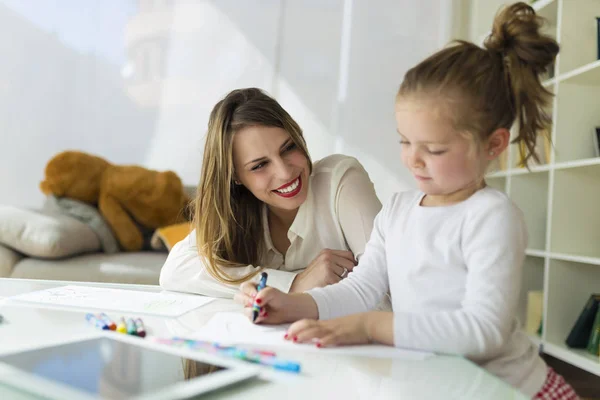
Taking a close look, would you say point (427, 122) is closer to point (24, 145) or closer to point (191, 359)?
point (191, 359)

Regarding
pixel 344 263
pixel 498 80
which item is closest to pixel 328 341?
pixel 498 80

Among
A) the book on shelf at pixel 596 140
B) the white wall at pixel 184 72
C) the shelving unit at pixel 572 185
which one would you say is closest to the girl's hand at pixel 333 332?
the shelving unit at pixel 572 185

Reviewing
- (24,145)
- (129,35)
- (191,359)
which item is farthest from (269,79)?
(191,359)

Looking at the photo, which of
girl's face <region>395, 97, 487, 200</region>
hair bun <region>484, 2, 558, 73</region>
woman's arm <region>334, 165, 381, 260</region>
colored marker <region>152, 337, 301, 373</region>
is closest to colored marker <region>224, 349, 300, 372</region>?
colored marker <region>152, 337, 301, 373</region>

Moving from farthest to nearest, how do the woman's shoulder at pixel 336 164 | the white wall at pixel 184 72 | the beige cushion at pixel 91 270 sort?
1. the white wall at pixel 184 72
2. the beige cushion at pixel 91 270
3. the woman's shoulder at pixel 336 164

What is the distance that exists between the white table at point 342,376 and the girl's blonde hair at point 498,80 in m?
0.31

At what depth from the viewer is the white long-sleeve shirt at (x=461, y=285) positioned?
2.24ft

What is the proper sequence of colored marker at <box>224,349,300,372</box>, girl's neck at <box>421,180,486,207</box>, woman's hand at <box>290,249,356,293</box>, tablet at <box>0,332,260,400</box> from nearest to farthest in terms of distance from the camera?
tablet at <box>0,332,260,400</box> < colored marker at <box>224,349,300,372</box> < girl's neck at <box>421,180,486,207</box> < woman's hand at <box>290,249,356,293</box>

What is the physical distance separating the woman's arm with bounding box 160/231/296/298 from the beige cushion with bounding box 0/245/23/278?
1.47 m

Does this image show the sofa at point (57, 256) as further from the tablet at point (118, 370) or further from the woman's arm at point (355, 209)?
the tablet at point (118, 370)

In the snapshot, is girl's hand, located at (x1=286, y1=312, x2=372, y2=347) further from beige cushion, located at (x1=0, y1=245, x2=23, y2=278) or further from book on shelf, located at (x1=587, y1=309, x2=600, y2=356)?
beige cushion, located at (x1=0, y1=245, x2=23, y2=278)

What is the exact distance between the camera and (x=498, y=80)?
773mm

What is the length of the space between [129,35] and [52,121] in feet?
2.35

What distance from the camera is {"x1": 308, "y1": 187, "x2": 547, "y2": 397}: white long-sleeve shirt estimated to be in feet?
2.24
